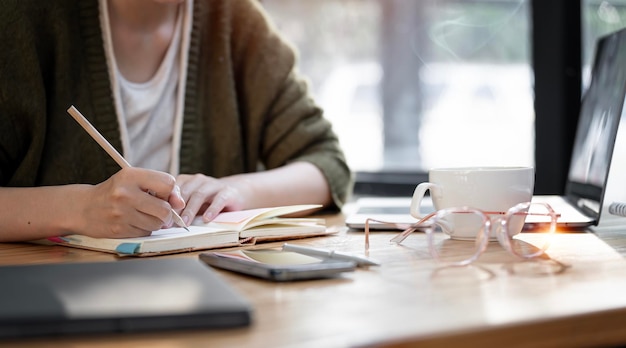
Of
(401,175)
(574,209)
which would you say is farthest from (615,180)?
(401,175)

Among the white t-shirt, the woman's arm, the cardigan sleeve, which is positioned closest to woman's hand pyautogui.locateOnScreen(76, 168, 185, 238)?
the woman's arm

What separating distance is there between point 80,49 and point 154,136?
21 centimetres

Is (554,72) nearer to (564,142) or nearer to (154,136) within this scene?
(564,142)

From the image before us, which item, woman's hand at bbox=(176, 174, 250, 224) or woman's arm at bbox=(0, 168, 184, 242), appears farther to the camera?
woman's hand at bbox=(176, 174, 250, 224)

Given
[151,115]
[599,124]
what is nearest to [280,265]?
[599,124]

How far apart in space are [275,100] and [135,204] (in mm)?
672

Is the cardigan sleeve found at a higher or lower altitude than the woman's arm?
higher

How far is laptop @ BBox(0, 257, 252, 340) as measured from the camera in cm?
55

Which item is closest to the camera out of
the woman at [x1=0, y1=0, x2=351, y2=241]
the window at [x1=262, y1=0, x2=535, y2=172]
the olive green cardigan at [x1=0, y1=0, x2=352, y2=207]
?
the woman at [x1=0, y1=0, x2=351, y2=241]

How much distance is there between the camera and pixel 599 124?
129cm

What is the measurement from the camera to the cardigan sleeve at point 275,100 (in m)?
1.58

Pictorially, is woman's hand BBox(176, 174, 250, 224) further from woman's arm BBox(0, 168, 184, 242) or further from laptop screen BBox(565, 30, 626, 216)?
laptop screen BBox(565, 30, 626, 216)

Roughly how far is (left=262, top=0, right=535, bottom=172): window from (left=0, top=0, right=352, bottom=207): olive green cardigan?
645 mm

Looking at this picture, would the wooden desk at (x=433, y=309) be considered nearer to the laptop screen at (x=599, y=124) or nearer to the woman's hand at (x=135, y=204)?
the woman's hand at (x=135, y=204)
